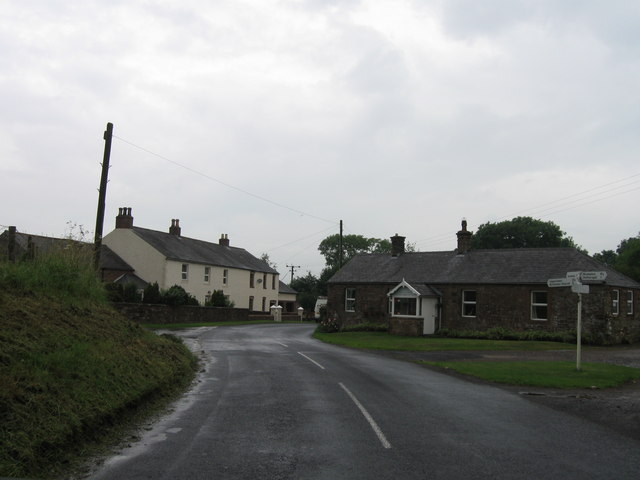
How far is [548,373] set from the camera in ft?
55.4

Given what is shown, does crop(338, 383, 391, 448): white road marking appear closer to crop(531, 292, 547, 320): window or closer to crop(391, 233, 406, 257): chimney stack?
crop(531, 292, 547, 320): window

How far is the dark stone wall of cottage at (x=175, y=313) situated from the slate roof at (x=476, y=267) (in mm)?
10595

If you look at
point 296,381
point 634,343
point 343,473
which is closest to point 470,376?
point 296,381

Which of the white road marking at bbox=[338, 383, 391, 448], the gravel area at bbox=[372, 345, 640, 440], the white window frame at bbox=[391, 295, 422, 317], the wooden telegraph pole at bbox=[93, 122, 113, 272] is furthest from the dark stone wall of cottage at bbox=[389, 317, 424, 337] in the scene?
the white road marking at bbox=[338, 383, 391, 448]

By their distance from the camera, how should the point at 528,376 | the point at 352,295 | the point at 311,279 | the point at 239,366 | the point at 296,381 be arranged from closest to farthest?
the point at 296,381 → the point at 528,376 → the point at 239,366 → the point at 352,295 → the point at 311,279

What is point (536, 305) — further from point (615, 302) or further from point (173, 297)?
point (173, 297)

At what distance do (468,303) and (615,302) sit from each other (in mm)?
8468

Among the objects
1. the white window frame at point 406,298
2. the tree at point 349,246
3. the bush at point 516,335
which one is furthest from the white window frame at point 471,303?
the tree at point 349,246

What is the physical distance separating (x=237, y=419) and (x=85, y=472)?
339 centimetres

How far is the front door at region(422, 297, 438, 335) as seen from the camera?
36.8 m

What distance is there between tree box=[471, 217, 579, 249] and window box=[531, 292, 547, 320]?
47.4 metres

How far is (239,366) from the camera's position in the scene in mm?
17594

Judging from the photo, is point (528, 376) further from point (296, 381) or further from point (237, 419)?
point (237, 419)

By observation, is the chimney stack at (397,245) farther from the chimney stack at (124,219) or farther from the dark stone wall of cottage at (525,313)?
the chimney stack at (124,219)
